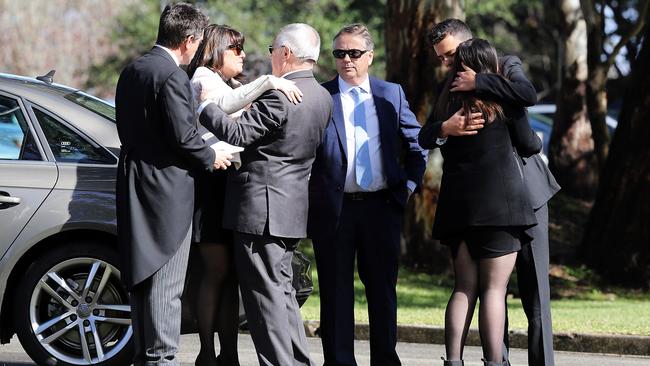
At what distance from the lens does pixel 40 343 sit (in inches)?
278

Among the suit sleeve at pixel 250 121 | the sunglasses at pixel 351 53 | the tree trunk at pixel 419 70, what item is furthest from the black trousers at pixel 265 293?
the tree trunk at pixel 419 70

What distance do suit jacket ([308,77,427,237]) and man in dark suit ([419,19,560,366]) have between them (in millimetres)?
568

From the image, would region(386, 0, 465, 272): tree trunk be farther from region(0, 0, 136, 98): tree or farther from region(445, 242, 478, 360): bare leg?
region(0, 0, 136, 98): tree

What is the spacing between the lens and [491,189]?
6.19 metres

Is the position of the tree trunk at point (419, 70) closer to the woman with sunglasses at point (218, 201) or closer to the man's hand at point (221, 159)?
the woman with sunglasses at point (218, 201)

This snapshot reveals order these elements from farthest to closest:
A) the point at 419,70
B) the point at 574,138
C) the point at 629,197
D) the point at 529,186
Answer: the point at 574,138 → the point at 419,70 → the point at 629,197 → the point at 529,186

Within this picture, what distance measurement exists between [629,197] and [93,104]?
759cm

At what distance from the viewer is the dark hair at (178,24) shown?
6.04m

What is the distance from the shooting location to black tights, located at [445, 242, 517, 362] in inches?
245

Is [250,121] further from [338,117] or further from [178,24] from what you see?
[338,117]

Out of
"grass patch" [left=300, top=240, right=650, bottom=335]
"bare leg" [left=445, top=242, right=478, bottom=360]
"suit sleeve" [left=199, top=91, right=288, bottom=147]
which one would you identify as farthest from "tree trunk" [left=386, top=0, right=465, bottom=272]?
"suit sleeve" [left=199, top=91, right=288, bottom=147]

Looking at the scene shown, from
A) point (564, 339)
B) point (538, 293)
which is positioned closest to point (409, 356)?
point (564, 339)

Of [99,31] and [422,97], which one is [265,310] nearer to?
[422,97]

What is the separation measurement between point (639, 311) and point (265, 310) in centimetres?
588
